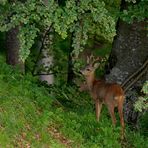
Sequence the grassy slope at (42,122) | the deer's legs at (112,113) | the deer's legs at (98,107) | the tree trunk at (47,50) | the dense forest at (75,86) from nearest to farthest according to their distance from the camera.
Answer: the grassy slope at (42,122) < the dense forest at (75,86) < the deer's legs at (112,113) < the deer's legs at (98,107) < the tree trunk at (47,50)

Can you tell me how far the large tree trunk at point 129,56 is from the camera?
37.8 feet

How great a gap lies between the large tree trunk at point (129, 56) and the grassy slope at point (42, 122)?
80 cm

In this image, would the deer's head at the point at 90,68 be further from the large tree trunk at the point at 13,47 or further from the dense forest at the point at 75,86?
the large tree trunk at the point at 13,47

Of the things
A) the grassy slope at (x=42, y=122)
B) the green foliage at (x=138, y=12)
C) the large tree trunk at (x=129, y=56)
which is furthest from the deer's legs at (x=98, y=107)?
the green foliage at (x=138, y=12)

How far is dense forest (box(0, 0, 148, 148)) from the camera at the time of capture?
28.6 ft

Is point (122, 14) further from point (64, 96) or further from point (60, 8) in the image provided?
point (64, 96)

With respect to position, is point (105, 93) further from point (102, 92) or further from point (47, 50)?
point (47, 50)

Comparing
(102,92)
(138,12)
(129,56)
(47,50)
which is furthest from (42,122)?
(47,50)

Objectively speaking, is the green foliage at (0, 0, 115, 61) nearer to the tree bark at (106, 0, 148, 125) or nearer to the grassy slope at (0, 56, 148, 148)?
the grassy slope at (0, 56, 148, 148)

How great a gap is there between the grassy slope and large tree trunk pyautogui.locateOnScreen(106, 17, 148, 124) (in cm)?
80

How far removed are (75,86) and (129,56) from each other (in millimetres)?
1450

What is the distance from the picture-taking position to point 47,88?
1135 cm

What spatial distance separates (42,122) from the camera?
9.26 meters

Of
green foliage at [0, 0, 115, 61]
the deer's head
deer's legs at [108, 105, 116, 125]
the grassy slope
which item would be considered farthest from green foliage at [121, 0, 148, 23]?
the grassy slope
